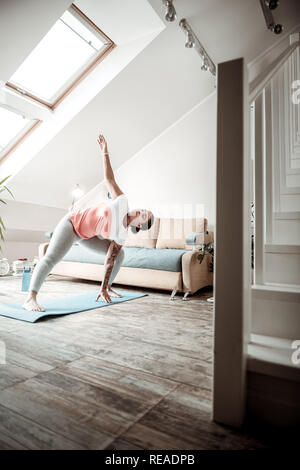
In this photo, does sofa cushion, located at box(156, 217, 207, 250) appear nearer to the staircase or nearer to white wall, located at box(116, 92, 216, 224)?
white wall, located at box(116, 92, 216, 224)

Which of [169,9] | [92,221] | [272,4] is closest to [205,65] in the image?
[169,9]

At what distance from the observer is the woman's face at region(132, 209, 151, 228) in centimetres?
253

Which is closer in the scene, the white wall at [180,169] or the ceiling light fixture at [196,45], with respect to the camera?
the ceiling light fixture at [196,45]

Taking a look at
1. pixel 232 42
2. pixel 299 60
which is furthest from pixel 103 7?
pixel 299 60

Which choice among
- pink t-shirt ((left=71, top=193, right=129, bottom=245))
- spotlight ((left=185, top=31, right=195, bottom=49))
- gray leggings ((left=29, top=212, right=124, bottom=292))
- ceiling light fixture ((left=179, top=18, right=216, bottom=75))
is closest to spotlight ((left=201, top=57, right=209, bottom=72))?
ceiling light fixture ((left=179, top=18, right=216, bottom=75))

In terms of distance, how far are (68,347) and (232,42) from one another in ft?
11.9

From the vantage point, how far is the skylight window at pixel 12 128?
3.76m

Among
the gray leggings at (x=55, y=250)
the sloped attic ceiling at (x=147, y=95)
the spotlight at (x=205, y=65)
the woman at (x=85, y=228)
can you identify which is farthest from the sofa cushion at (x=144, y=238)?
the spotlight at (x=205, y=65)

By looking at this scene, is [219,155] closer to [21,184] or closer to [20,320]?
[20,320]

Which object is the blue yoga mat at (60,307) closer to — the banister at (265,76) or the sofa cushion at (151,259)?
the sofa cushion at (151,259)

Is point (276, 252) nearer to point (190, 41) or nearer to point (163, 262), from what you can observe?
point (163, 262)

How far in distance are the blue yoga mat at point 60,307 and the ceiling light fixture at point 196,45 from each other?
2.75 meters

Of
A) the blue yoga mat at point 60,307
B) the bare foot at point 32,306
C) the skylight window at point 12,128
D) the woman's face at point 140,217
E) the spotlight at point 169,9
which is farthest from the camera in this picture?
the skylight window at point 12,128

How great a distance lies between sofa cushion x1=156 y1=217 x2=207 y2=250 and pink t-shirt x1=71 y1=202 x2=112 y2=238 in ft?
5.61
